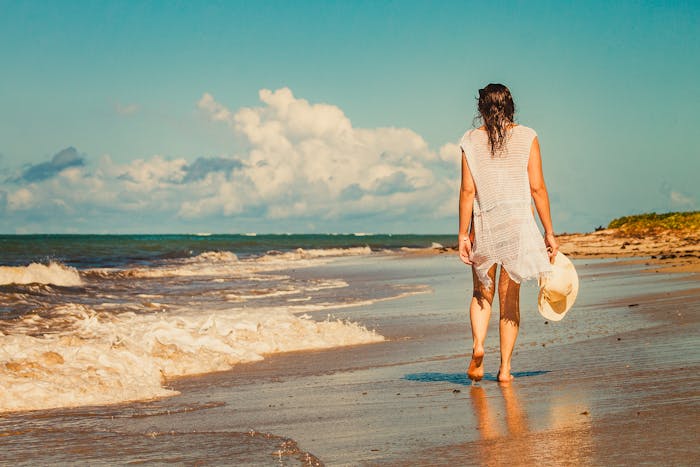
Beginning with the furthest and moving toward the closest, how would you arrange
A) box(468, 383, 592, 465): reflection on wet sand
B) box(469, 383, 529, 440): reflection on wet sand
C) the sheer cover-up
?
the sheer cover-up → box(469, 383, 529, 440): reflection on wet sand → box(468, 383, 592, 465): reflection on wet sand

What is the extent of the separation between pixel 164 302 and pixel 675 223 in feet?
89.2

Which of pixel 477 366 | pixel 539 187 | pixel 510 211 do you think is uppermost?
pixel 539 187

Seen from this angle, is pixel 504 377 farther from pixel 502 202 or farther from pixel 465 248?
pixel 502 202

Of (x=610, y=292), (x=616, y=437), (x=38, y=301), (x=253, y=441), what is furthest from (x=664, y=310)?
(x=38, y=301)

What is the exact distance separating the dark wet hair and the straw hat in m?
0.94

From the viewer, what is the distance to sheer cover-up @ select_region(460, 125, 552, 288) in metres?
5.31

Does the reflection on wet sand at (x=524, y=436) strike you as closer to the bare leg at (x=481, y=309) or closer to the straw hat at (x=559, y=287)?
the bare leg at (x=481, y=309)

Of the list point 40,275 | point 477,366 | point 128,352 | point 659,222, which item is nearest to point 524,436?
point 477,366

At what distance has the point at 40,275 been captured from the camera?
23.5 m

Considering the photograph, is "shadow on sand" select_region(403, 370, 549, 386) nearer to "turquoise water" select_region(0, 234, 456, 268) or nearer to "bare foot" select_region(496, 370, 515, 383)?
"bare foot" select_region(496, 370, 515, 383)

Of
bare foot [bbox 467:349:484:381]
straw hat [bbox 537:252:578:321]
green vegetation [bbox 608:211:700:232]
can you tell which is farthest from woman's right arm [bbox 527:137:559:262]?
green vegetation [bbox 608:211:700:232]

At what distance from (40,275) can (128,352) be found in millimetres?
18194

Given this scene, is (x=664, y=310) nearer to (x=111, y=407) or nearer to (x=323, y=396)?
(x=323, y=396)

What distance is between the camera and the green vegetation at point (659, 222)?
34.2 meters
